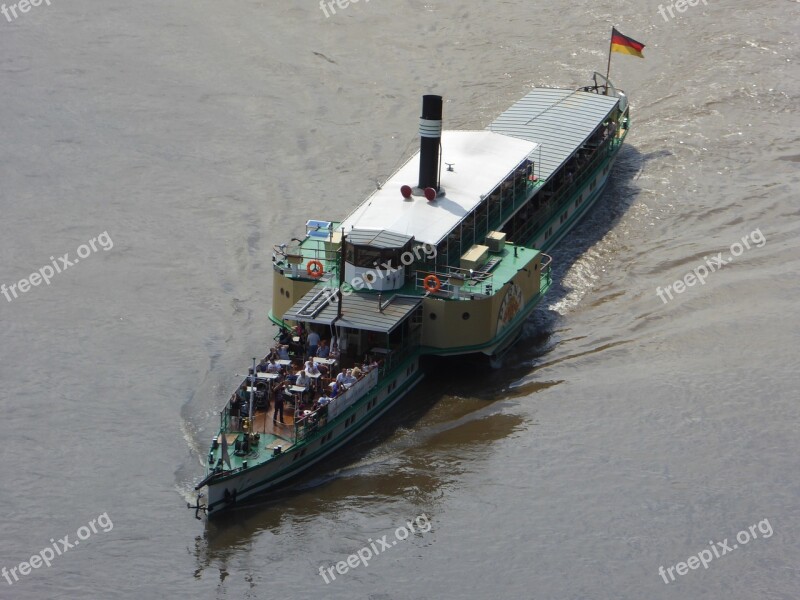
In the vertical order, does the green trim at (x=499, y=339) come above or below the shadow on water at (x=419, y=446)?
above

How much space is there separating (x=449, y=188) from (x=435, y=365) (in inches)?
209

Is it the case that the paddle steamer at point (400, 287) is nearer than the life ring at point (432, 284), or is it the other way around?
the paddle steamer at point (400, 287)

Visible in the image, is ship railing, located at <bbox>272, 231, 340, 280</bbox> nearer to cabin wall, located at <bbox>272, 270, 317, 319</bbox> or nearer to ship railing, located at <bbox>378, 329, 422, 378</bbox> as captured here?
cabin wall, located at <bbox>272, 270, 317, 319</bbox>

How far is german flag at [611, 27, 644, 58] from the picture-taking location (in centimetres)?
5162

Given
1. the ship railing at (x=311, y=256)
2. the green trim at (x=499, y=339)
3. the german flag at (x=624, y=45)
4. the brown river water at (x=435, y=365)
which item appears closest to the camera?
the brown river water at (x=435, y=365)

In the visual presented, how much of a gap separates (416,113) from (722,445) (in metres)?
22.7

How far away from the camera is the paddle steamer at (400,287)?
34.3 metres

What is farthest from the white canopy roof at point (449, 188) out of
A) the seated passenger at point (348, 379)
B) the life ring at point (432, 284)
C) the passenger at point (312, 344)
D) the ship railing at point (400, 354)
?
the seated passenger at point (348, 379)

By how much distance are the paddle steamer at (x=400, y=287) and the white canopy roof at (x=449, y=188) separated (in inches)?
1.8

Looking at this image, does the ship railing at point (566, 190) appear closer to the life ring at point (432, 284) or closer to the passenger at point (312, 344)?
the life ring at point (432, 284)

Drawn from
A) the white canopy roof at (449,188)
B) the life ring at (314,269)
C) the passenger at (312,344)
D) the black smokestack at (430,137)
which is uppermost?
the black smokestack at (430,137)

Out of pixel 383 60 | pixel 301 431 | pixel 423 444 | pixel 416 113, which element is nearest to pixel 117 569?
pixel 301 431

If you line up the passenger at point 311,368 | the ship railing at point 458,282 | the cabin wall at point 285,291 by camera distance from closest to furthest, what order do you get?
1. the passenger at point 311,368
2. the ship railing at point 458,282
3. the cabin wall at point 285,291

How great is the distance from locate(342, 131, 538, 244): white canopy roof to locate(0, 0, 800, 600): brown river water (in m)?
3.90
